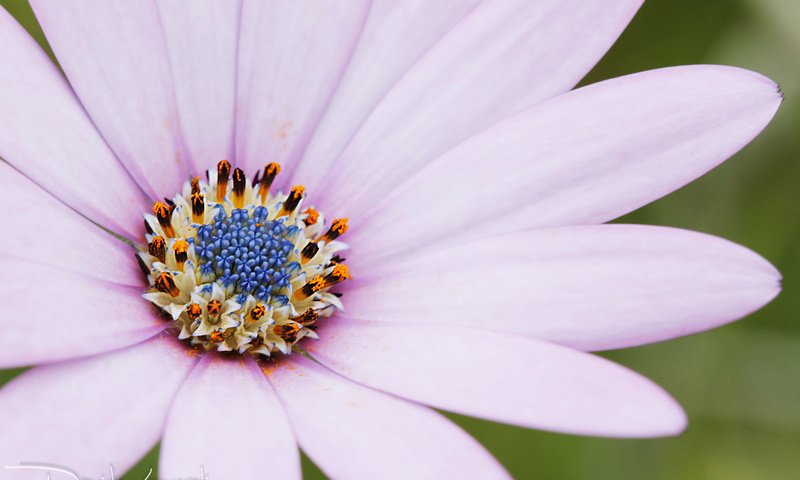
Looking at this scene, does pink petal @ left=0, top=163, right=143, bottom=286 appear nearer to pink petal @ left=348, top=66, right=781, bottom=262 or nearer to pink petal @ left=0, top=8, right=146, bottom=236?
pink petal @ left=0, top=8, right=146, bottom=236

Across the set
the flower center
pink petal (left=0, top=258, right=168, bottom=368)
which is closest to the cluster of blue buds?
the flower center

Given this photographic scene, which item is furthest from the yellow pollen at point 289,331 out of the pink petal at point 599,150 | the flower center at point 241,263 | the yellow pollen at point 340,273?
the pink petal at point 599,150

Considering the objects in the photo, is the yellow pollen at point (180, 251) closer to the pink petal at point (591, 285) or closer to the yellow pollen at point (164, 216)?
the yellow pollen at point (164, 216)

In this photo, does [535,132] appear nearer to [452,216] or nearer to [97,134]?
[452,216]

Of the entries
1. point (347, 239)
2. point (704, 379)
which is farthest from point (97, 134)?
point (704, 379)

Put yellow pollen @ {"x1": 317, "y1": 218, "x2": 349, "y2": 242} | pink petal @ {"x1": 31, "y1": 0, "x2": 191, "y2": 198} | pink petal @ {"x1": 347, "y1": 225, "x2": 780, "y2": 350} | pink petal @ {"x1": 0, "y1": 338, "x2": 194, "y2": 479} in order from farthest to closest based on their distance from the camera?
yellow pollen @ {"x1": 317, "y1": 218, "x2": 349, "y2": 242}, pink petal @ {"x1": 31, "y1": 0, "x2": 191, "y2": 198}, pink petal @ {"x1": 347, "y1": 225, "x2": 780, "y2": 350}, pink petal @ {"x1": 0, "y1": 338, "x2": 194, "y2": 479}

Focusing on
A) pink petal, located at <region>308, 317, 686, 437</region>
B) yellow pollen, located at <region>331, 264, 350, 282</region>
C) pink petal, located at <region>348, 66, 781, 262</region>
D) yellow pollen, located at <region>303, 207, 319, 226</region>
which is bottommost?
pink petal, located at <region>308, 317, 686, 437</region>
